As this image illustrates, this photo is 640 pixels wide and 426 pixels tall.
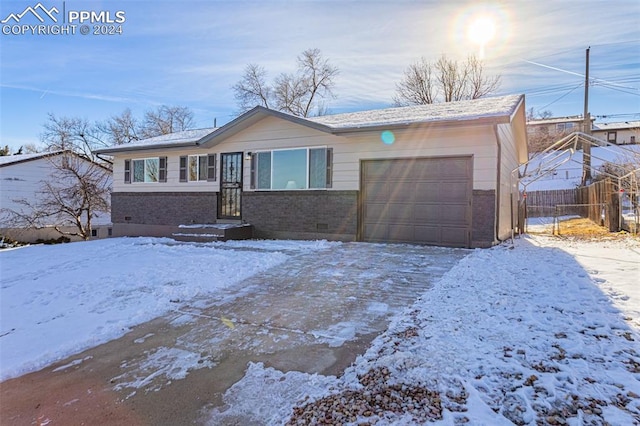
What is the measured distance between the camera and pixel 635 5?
7.90m

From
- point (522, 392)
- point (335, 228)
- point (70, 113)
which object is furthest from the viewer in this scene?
point (70, 113)

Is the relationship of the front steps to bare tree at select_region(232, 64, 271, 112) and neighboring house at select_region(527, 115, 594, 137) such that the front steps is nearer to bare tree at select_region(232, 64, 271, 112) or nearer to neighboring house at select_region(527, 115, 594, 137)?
bare tree at select_region(232, 64, 271, 112)

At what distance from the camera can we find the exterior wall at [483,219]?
8367mm

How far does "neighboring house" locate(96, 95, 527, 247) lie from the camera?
28.1 feet

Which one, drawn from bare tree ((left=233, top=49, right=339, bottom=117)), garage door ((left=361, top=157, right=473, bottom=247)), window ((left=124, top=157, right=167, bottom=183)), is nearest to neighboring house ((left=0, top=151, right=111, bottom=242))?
window ((left=124, top=157, right=167, bottom=183))

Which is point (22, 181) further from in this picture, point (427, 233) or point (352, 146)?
point (427, 233)

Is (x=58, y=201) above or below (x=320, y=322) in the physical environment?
above

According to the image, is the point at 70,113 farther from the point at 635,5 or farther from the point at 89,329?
the point at 635,5

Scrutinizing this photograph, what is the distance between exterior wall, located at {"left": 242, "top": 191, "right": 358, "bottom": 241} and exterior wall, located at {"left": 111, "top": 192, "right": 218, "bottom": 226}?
165 centimetres

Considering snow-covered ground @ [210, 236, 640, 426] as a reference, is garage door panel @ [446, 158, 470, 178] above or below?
above

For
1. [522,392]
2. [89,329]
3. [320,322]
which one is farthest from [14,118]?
[522,392]

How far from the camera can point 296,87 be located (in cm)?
2977

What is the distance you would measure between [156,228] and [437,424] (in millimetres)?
13046

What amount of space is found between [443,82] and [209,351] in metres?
27.6
